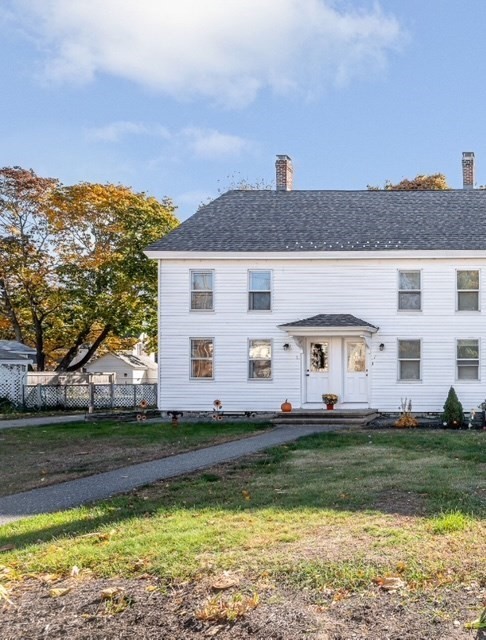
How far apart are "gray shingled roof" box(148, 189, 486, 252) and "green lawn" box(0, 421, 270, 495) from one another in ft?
20.2

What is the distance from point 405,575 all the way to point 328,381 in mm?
16755

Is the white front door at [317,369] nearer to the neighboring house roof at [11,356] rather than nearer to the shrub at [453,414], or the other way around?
the shrub at [453,414]

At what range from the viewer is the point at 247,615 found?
4078 millimetres

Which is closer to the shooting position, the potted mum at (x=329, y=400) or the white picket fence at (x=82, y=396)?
the potted mum at (x=329, y=400)

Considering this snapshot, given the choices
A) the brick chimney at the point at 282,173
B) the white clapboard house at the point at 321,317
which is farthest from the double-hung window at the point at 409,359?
Result: the brick chimney at the point at 282,173

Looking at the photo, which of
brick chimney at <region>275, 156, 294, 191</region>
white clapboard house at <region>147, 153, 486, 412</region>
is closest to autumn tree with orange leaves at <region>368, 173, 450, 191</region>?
brick chimney at <region>275, 156, 294, 191</region>

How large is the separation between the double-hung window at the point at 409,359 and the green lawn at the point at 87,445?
5.25 metres

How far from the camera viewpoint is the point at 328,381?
21312 millimetres

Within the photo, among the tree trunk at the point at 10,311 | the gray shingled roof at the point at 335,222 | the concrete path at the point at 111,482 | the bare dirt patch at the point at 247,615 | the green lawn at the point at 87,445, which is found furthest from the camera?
the tree trunk at the point at 10,311

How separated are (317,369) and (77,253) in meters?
16.5

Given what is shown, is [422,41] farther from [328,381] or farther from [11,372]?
[11,372]

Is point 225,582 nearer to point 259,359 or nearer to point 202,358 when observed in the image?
point 259,359

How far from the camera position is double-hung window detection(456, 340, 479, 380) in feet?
68.7

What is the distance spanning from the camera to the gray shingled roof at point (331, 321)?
20.3 meters
